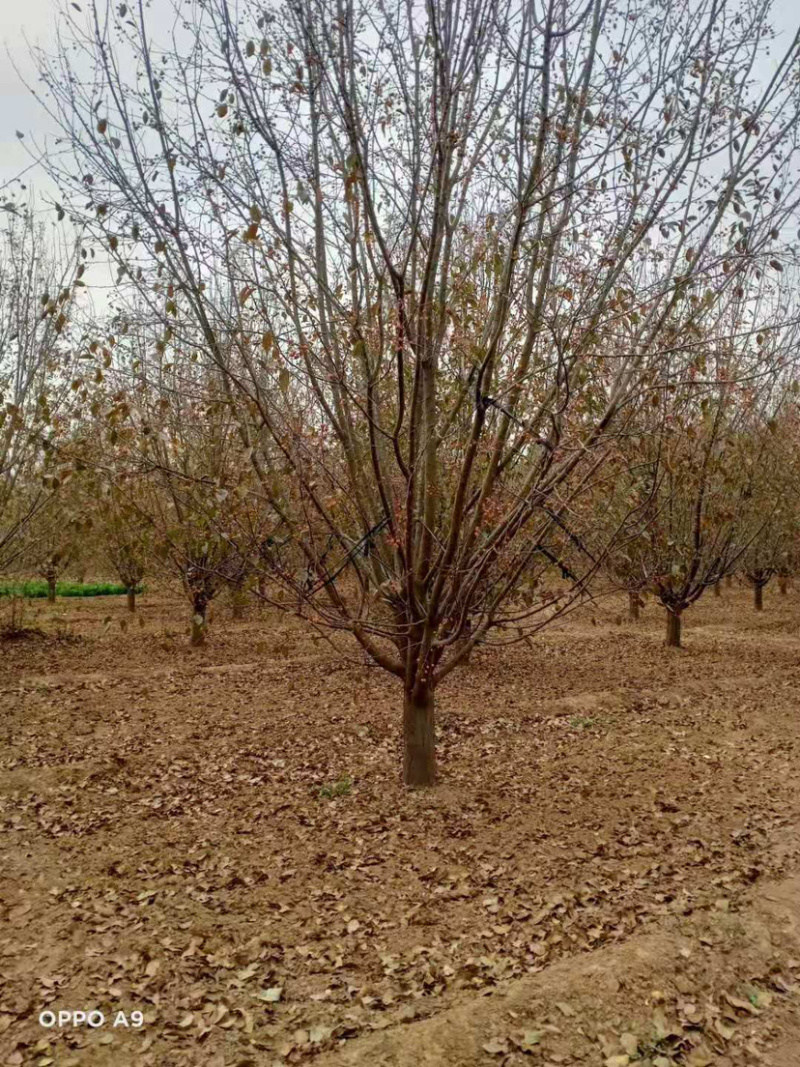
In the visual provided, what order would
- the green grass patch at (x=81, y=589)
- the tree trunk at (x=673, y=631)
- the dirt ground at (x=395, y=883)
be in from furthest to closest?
the green grass patch at (x=81, y=589) < the tree trunk at (x=673, y=631) < the dirt ground at (x=395, y=883)

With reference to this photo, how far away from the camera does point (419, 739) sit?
6.30 meters

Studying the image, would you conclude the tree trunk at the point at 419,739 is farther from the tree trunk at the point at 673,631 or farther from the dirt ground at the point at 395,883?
the tree trunk at the point at 673,631

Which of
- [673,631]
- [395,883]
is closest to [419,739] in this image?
[395,883]

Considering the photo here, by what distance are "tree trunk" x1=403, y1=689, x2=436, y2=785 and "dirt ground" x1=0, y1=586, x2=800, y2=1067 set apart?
0.46 feet

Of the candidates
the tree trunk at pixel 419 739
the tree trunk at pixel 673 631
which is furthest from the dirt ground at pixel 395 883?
the tree trunk at pixel 673 631

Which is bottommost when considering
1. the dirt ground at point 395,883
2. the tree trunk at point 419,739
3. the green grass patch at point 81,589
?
the dirt ground at point 395,883

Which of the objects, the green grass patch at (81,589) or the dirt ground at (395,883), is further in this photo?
the green grass patch at (81,589)

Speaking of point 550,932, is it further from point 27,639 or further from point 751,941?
point 27,639

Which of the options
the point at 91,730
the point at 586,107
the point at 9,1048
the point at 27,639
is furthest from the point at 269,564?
the point at 27,639

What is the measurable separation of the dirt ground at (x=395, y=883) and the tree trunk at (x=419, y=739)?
0.46 feet

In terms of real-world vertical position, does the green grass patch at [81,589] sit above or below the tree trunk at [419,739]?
above

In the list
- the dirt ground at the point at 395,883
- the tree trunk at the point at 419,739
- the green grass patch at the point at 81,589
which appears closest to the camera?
the dirt ground at the point at 395,883

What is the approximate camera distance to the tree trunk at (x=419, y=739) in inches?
244

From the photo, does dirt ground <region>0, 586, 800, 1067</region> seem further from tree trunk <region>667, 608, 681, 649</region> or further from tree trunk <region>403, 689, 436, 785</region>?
tree trunk <region>667, 608, 681, 649</region>
